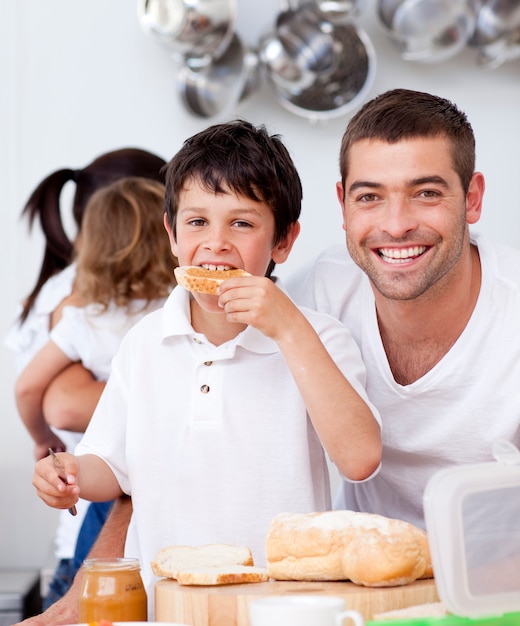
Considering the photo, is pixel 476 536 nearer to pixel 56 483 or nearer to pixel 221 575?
pixel 221 575

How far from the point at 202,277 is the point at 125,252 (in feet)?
2.93

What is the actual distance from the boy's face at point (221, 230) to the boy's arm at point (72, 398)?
2.78 feet

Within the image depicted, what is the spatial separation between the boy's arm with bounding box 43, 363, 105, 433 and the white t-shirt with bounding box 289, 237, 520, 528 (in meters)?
0.79

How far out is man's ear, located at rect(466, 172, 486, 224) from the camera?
1.50 meters

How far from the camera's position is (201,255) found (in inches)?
53.2

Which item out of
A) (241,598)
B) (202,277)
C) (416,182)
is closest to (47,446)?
(202,277)

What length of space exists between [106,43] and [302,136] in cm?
73

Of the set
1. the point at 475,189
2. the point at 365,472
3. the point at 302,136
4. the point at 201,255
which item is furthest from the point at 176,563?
the point at 302,136

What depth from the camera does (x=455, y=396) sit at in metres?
1.51

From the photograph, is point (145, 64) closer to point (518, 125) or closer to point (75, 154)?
point (75, 154)

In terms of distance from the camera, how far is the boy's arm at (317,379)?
4.02 ft

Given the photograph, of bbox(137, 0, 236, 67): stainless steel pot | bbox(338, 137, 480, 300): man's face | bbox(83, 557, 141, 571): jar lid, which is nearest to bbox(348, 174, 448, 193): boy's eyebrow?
bbox(338, 137, 480, 300): man's face

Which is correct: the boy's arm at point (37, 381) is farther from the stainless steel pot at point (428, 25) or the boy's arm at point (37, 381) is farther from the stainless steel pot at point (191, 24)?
the stainless steel pot at point (428, 25)

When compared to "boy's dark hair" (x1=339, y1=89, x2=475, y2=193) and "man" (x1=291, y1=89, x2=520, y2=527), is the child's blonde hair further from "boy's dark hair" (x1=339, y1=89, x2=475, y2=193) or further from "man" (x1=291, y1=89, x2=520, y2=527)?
"boy's dark hair" (x1=339, y1=89, x2=475, y2=193)
